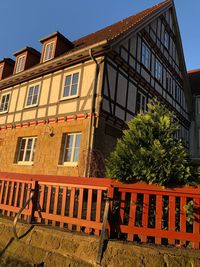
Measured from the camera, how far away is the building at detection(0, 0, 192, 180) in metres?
12.0

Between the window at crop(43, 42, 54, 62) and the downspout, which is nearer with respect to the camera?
the downspout

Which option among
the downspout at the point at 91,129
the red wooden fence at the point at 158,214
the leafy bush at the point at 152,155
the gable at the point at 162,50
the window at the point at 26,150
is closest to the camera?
the red wooden fence at the point at 158,214

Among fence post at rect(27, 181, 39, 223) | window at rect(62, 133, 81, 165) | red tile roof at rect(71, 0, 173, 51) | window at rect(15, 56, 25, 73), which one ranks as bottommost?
fence post at rect(27, 181, 39, 223)

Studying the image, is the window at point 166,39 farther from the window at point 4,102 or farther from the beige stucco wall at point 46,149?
the window at point 4,102

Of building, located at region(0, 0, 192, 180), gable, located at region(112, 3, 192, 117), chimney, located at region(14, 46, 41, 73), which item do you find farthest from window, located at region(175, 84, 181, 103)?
chimney, located at region(14, 46, 41, 73)

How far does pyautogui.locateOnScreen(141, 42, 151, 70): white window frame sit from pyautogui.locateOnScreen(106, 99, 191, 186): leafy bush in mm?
10995

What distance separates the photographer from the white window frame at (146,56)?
15790 mm

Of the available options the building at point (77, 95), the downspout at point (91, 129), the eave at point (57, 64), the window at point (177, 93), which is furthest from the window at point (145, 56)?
the window at point (177, 93)

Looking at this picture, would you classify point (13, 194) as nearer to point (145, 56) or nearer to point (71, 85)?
point (71, 85)

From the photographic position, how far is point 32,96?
15086mm

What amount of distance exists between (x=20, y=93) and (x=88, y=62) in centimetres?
535

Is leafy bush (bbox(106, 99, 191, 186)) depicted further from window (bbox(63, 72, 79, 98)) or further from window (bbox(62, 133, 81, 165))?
window (bbox(63, 72, 79, 98))

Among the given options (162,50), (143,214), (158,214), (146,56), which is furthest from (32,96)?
(158,214)

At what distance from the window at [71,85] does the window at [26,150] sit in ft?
10.1
